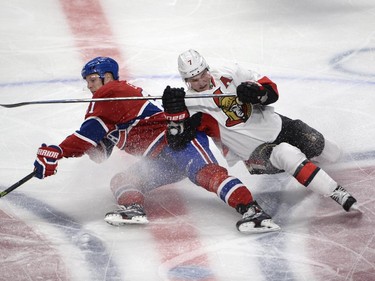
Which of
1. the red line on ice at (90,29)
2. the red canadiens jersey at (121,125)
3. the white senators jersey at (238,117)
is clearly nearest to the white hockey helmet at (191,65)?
the white senators jersey at (238,117)

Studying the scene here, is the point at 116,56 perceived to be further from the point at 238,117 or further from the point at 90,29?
the point at 238,117

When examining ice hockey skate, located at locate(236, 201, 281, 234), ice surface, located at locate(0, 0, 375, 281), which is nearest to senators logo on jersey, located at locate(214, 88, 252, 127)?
ice surface, located at locate(0, 0, 375, 281)

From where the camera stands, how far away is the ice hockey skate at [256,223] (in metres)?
3.41

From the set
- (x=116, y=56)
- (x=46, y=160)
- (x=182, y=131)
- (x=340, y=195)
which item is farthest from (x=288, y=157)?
(x=116, y=56)

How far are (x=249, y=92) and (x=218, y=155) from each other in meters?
0.80

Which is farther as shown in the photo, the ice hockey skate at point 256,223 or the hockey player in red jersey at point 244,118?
the hockey player in red jersey at point 244,118

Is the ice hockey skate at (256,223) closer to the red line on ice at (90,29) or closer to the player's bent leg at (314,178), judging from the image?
the player's bent leg at (314,178)

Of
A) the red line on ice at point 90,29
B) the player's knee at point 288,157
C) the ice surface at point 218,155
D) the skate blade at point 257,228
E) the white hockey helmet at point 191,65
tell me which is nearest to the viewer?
the ice surface at point 218,155

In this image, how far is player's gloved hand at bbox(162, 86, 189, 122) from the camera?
141 inches

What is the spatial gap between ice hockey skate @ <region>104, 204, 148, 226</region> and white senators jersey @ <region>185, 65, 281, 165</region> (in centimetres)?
53

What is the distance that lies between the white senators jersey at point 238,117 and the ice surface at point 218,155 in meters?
0.26

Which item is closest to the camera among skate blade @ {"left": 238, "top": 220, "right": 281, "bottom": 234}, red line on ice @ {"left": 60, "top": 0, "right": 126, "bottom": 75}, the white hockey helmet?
skate blade @ {"left": 238, "top": 220, "right": 281, "bottom": 234}

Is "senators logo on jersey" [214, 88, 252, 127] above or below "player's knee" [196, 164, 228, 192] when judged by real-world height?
above

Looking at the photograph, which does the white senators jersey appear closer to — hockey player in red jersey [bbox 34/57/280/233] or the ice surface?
hockey player in red jersey [bbox 34/57/280/233]
